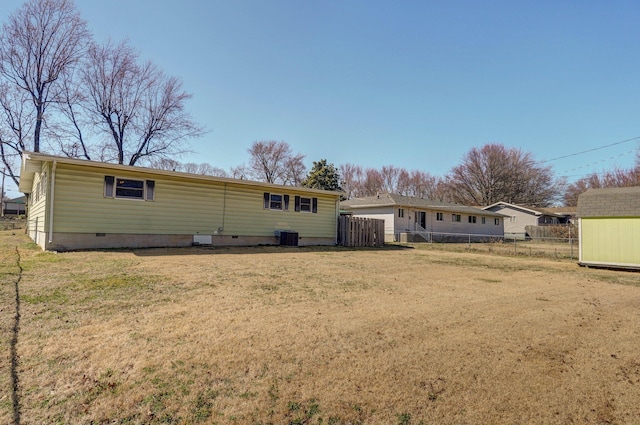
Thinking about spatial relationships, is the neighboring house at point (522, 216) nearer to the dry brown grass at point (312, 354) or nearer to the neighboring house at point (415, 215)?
the neighboring house at point (415, 215)

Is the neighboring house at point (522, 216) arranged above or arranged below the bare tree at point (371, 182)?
below

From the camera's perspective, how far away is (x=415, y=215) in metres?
25.3

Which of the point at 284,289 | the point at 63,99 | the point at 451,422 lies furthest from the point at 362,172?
the point at 451,422

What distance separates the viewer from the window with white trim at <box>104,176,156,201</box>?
11070mm

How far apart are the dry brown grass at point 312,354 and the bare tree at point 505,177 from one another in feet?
152

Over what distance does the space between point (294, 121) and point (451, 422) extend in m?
20.9

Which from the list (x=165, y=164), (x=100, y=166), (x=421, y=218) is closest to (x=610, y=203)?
(x=421, y=218)

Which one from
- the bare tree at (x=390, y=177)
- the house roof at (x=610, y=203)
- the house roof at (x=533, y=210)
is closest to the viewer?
the house roof at (x=610, y=203)

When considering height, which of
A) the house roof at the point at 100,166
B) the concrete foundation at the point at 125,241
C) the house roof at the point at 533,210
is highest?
the house roof at the point at 533,210

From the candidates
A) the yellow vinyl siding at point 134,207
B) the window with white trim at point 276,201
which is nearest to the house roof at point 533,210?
the window with white trim at point 276,201

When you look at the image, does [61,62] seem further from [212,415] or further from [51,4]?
[212,415]

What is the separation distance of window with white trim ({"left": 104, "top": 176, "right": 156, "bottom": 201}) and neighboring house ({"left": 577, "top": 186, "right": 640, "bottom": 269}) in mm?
14448

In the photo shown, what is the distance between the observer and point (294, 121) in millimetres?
21562

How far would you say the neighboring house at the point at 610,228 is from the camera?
384 inches
